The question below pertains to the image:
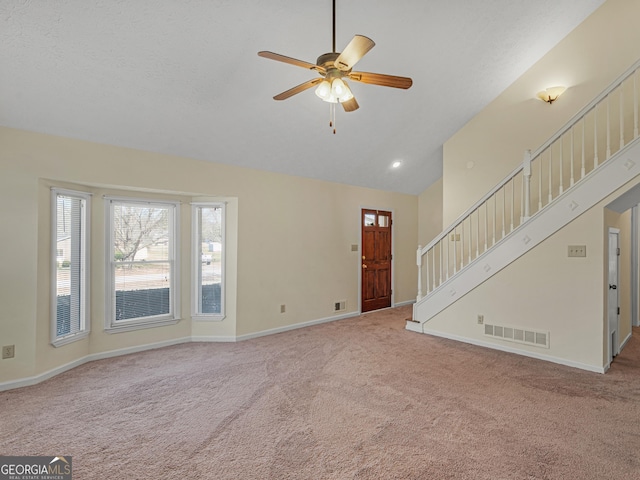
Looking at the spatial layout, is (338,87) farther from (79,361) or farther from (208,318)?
(79,361)

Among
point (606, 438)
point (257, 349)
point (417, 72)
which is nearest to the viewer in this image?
point (606, 438)

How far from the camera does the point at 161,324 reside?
4480mm

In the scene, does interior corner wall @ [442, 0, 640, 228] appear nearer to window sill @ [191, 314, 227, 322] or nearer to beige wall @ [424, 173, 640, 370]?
beige wall @ [424, 173, 640, 370]

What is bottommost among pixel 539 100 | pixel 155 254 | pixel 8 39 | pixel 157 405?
pixel 157 405

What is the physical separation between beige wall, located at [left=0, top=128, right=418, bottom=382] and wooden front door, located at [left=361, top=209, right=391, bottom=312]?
211mm

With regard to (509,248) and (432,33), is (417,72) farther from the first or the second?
(509,248)

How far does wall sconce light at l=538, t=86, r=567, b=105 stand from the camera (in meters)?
4.63

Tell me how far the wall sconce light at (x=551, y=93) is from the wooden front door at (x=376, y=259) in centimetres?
322

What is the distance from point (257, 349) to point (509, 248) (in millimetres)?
3509

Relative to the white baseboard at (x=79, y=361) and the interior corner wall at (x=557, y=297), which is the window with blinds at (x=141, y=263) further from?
the interior corner wall at (x=557, y=297)

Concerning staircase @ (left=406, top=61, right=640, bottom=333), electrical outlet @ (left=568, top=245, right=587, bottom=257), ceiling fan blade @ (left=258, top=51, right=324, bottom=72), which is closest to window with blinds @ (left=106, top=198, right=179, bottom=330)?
ceiling fan blade @ (left=258, top=51, right=324, bottom=72)

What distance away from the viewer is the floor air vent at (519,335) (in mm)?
3997

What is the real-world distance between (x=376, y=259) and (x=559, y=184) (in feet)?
10.9

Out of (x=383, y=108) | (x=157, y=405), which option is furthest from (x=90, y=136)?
(x=383, y=108)
